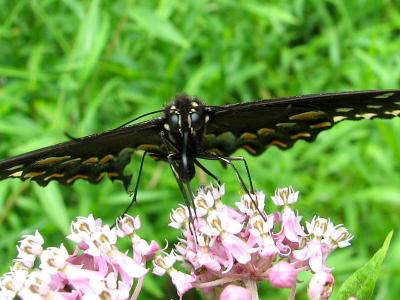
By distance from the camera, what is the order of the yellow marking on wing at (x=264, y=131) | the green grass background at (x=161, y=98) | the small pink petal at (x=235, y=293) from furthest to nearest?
the green grass background at (x=161, y=98) → the yellow marking on wing at (x=264, y=131) → the small pink petal at (x=235, y=293)

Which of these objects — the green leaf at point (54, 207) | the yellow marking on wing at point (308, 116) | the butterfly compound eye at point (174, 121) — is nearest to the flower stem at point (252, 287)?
the butterfly compound eye at point (174, 121)

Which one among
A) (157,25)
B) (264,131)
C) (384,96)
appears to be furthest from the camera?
(157,25)

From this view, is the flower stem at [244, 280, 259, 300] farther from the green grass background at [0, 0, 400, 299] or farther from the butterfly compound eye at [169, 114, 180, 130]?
the green grass background at [0, 0, 400, 299]

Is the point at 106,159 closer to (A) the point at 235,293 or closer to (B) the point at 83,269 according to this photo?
(B) the point at 83,269

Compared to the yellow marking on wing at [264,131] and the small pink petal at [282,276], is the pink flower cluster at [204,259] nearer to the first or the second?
the small pink petal at [282,276]

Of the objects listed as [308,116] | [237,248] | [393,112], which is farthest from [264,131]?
[237,248]

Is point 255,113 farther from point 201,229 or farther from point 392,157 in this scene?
point 392,157
